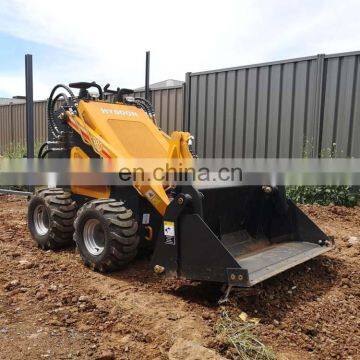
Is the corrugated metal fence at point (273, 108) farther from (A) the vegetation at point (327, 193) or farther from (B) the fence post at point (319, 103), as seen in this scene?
(A) the vegetation at point (327, 193)

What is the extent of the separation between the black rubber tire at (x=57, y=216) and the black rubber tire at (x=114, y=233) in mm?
719

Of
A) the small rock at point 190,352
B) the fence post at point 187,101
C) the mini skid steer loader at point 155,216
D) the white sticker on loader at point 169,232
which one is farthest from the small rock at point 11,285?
the fence post at point 187,101

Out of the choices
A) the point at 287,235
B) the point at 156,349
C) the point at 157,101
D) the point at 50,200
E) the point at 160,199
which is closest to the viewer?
the point at 156,349

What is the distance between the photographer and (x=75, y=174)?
5023 millimetres

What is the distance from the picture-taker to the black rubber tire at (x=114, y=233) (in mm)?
4012

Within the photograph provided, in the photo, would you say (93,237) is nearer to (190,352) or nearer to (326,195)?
(190,352)

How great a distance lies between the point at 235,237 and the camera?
441 cm

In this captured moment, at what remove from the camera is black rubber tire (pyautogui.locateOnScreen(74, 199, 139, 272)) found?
13.2ft

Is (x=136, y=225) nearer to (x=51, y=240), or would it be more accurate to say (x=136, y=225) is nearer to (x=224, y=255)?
(x=224, y=255)

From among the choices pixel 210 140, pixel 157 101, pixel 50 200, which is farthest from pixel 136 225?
pixel 157 101

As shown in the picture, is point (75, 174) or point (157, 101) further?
point (157, 101)

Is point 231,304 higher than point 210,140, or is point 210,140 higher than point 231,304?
point 210,140

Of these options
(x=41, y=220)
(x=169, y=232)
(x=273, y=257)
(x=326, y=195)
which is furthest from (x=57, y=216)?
(x=326, y=195)

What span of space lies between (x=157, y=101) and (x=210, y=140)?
5.72ft
